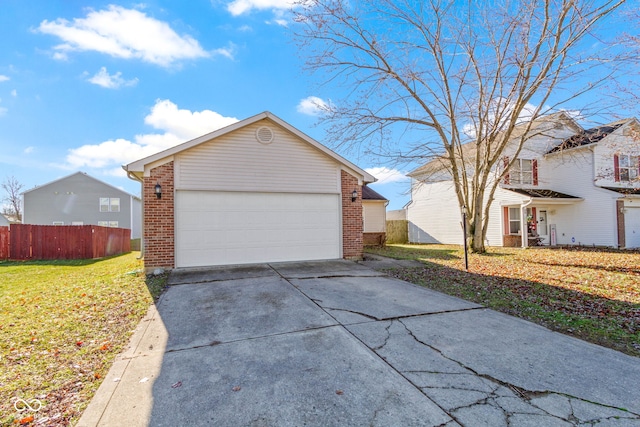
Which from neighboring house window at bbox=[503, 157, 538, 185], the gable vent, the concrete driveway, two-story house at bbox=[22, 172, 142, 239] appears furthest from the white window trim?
two-story house at bbox=[22, 172, 142, 239]

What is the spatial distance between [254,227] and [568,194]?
58.8ft

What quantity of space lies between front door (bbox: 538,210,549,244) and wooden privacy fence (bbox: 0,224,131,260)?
23455mm

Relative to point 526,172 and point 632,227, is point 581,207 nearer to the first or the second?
point 632,227

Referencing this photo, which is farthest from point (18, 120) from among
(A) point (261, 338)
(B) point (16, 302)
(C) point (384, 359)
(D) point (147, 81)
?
(C) point (384, 359)

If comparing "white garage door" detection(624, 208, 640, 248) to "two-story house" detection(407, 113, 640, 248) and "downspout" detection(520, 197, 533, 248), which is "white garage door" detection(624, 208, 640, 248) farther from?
"downspout" detection(520, 197, 533, 248)

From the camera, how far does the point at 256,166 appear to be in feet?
30.1

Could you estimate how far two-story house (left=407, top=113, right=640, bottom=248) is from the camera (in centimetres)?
1559

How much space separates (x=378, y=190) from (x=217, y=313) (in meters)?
16.3

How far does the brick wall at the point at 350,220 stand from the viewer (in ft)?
33.3

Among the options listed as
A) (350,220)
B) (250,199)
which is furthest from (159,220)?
(350,220)

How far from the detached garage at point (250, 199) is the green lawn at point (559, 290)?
2924 millimetres

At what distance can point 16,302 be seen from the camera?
579 cm

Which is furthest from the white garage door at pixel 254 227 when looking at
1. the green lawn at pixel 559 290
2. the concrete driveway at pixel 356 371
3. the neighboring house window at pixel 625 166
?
the neighboring house window at pixel 625 166

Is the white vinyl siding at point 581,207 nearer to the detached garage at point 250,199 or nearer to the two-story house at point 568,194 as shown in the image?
the two-story house at point 568,194
